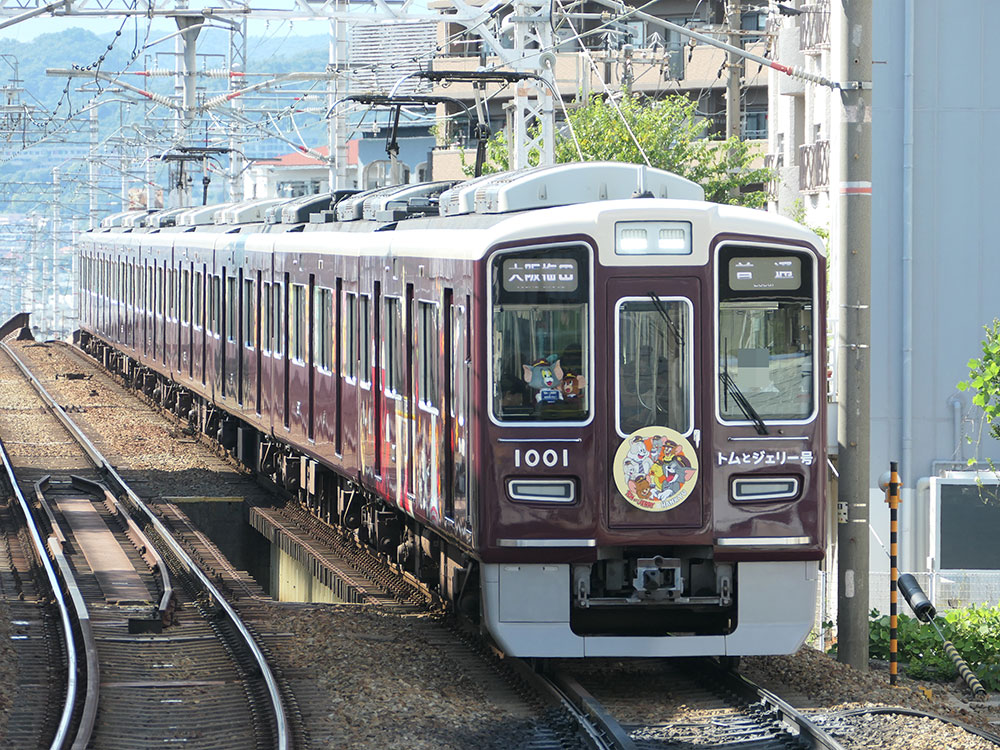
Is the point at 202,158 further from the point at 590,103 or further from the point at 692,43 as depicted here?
the point at 692,43

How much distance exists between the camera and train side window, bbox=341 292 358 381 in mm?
12805

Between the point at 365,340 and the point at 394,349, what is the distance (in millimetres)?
1027

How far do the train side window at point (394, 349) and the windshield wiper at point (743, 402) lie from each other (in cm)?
264

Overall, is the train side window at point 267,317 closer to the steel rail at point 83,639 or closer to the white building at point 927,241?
the steel rail at point 83,639

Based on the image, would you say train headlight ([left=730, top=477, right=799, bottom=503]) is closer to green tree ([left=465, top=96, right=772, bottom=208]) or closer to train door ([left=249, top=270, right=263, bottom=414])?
train door ([left=249, top=270, right=263, bottom=414])

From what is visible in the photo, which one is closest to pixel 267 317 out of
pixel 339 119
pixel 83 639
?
pixel 83 639

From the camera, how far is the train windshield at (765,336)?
905 cm

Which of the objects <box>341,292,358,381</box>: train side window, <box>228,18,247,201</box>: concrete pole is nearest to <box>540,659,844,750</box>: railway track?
<box>341,292,358,381</box>: train side window

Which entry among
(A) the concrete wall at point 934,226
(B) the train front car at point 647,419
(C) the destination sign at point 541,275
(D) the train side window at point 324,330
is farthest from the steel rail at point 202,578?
(A) the concrete wall at point 934,226

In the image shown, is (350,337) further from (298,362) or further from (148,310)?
(148,310)

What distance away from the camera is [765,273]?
909cm

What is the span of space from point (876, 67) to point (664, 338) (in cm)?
959

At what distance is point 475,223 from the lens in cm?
983

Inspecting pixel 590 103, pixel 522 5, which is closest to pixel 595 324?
pixel 522 5
